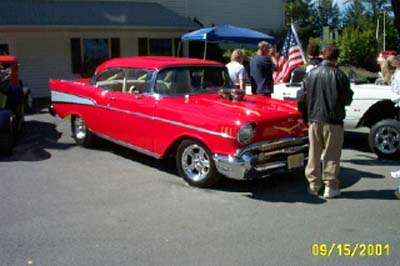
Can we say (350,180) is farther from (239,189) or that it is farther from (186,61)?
(186,61)

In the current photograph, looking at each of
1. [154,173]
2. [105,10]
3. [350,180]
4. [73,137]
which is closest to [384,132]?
[350,180]

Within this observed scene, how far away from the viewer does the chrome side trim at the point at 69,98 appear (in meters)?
8.00

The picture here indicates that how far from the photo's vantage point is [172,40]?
752 inches

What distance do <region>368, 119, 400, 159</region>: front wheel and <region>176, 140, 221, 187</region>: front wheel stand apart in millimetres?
3098

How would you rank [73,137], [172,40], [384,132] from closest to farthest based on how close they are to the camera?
1. [384,132]
2. [73,137]
3. [172,40]

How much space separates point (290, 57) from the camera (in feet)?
31.3

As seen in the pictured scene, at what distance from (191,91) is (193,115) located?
3.05 feet

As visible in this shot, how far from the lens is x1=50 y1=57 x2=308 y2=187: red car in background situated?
566 centimetres

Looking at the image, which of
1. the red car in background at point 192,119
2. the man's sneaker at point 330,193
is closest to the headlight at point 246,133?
the red car in background at point 192,119

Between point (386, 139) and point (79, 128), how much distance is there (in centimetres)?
504

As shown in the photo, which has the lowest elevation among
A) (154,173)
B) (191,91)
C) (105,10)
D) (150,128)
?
(154,173)

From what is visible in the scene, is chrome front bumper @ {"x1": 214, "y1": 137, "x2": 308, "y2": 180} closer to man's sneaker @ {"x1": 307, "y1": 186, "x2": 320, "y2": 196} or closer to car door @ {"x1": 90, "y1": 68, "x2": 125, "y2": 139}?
man's sneaker @ {"x1": 307, "y1": 186, "x2": 320, "y2": 196}

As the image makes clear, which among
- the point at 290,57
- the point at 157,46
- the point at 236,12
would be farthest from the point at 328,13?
the point at 290,57
